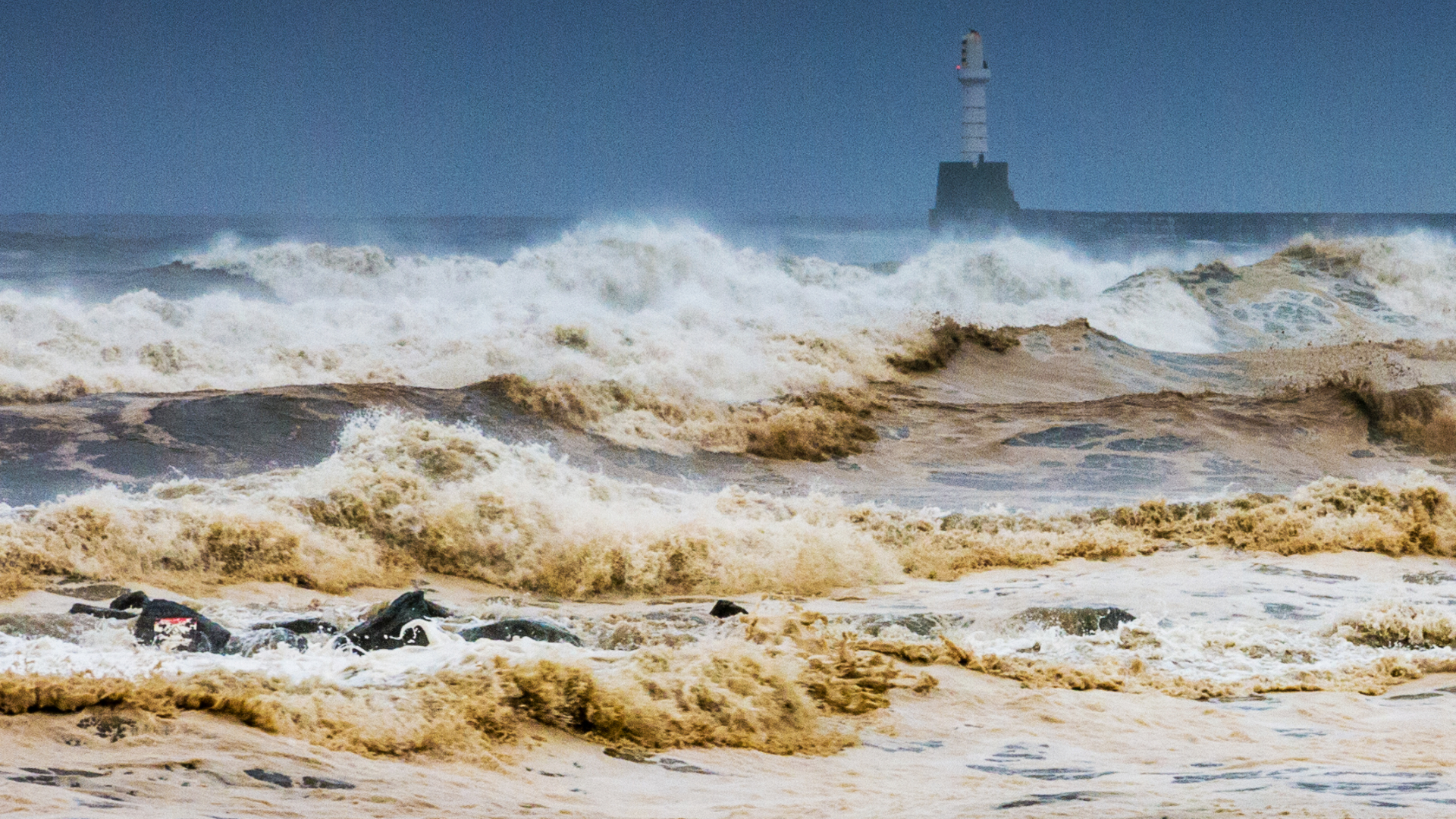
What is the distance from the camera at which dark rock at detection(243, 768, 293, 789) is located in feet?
8.97

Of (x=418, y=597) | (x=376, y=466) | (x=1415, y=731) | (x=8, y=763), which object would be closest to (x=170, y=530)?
(x=376, y=466)

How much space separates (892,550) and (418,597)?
318 centimetres

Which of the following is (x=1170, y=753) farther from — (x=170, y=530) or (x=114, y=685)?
(x=170, y=530)

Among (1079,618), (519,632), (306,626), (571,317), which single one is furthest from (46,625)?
(571,317)

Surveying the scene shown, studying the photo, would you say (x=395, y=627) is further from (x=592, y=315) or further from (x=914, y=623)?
(x=592, y=315)

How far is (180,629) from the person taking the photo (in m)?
4.75

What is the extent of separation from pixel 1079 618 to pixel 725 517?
2.38m

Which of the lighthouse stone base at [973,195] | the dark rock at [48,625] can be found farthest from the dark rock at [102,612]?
the lighthouse stone base at [973,195]

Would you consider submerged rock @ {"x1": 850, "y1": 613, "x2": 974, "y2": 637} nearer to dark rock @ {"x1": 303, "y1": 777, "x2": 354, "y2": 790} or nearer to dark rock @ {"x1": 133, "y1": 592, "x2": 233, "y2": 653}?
dark rock @ {"x1": 133, "y1": 592, "x2": 233, "y2": 653}

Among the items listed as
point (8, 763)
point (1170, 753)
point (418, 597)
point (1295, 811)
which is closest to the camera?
point (1295, 811)

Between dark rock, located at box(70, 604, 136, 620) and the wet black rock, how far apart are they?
466 millimetres

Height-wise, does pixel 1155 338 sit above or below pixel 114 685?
above

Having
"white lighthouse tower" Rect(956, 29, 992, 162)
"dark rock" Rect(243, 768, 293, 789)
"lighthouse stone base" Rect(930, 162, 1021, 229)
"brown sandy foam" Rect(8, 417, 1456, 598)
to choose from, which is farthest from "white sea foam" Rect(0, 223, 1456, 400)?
"dark rock" Rect(243, 768, 293, 789)

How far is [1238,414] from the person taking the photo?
11.5 meters
